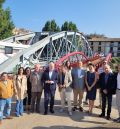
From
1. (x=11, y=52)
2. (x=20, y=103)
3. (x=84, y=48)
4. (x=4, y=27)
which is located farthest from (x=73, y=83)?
(x=84, y=48)

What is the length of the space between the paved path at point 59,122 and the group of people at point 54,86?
0.25m

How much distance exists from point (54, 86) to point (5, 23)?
26.8 meters

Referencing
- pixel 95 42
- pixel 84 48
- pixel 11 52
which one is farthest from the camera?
pixel 95 42

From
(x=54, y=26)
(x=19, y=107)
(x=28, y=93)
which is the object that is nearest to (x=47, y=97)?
(x=28, y=93)

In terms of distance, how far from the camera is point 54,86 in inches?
430

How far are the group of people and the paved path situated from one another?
25cm

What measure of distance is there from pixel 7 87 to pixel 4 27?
91.0ft

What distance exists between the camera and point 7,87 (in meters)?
10.1

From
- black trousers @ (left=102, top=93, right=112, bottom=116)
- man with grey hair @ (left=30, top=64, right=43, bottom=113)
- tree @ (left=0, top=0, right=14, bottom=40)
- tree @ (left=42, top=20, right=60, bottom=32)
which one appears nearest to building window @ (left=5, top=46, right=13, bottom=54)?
tree @ (left=0, top=0, right=14, bottom=40)

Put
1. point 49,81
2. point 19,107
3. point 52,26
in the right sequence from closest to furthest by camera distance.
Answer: point 19,107
point 49,81
point 52,26

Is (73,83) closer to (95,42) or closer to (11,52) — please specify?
(11,52)

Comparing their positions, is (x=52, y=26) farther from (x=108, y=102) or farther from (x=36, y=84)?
(x=108, y=102)

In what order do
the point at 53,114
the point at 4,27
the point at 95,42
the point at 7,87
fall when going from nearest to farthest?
the point at 7,87 < the point at 53,114 < the point at 4,27 < the point at 95,42

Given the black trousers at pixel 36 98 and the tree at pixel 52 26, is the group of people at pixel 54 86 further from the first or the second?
the tree at pixel 52 26
